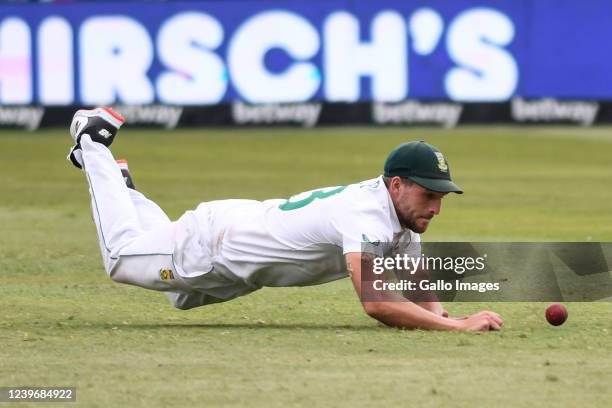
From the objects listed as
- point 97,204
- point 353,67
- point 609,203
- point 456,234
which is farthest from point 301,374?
Answer: point 353,67

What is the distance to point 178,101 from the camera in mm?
27672

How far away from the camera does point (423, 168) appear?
7648mm

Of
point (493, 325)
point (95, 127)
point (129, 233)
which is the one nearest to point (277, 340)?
point (493, 325)

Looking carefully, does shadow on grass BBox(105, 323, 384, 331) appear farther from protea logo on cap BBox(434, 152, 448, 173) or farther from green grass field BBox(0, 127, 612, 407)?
protea logo on cap BBox(434, 152, 448, 173)

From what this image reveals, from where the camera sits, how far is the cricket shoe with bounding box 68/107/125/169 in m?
9.20

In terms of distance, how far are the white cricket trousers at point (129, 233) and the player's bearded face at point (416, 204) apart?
57.4 inches

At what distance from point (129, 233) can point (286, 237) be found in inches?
47.3

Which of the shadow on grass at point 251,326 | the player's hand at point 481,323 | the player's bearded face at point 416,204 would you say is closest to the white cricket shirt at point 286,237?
the player's bearded face at point 416,204

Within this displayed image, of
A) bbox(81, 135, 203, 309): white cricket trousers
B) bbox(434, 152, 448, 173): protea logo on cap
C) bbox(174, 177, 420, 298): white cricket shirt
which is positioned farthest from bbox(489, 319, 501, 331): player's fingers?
bbox(81, 135, 203, 309): white cricket trousers

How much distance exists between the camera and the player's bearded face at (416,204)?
302 inches

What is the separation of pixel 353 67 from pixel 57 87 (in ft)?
18.4

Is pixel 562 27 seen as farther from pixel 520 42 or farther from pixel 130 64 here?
pixel 130 64

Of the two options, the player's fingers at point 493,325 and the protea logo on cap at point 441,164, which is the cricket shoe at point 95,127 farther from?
the player's fingers at point 493,325

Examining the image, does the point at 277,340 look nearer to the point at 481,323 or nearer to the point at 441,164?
the point at 481,323
